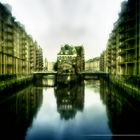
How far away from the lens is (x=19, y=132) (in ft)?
117

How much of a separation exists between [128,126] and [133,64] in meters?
51.0

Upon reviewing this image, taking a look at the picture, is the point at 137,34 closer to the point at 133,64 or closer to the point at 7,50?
the point at 133,64

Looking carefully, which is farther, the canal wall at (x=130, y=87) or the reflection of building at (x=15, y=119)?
the canal wall at (x=130, y=87)

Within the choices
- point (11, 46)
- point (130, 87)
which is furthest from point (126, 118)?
point (11, 46)

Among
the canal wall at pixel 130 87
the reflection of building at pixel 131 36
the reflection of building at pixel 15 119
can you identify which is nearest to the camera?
the reflection of building at pixel 15 119

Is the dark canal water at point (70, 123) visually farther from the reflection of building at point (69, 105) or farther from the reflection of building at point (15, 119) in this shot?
the reflection of building at point (69, 105)

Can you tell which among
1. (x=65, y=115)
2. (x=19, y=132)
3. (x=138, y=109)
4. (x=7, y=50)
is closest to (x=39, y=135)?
(x=19, y=132)

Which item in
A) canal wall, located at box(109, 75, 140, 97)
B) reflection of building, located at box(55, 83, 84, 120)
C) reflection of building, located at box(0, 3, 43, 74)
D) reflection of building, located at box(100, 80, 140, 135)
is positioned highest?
reflection of building, located at box(0, 3, 43, 74)

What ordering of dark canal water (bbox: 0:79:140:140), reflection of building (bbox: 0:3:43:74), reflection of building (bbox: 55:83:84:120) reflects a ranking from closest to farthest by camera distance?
dark canal water (bbox: 0:79:140:140)
reflection of building (bbox: 55:83:84:120)
reflection of building (bbox: 0:3:43:74)

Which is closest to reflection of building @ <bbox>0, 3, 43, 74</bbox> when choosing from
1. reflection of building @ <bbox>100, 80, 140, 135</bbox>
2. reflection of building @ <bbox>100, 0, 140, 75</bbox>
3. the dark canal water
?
reflection of building @ <bbox>100, 0, 140, 75</bbox>

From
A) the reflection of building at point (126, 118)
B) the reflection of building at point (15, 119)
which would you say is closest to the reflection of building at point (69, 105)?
the reflection of building at point (15, 119)

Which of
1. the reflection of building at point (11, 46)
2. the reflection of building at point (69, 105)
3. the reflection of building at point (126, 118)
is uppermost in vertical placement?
the reflection of building at point (11, 46)

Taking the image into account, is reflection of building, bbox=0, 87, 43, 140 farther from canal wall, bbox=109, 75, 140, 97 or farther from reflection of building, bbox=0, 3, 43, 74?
reflection of building, bbox=0, 3, 43, 74

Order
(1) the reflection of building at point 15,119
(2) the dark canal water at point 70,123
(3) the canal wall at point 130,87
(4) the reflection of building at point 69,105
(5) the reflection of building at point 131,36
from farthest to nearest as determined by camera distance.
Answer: (5) the reflection of building at point 131,36
(3) the canal wall at point 130,87
(4) the reflection of building at point 69,105
(1) the reflection of building at point 15,119
(2) the dark canal water at point 70,123
